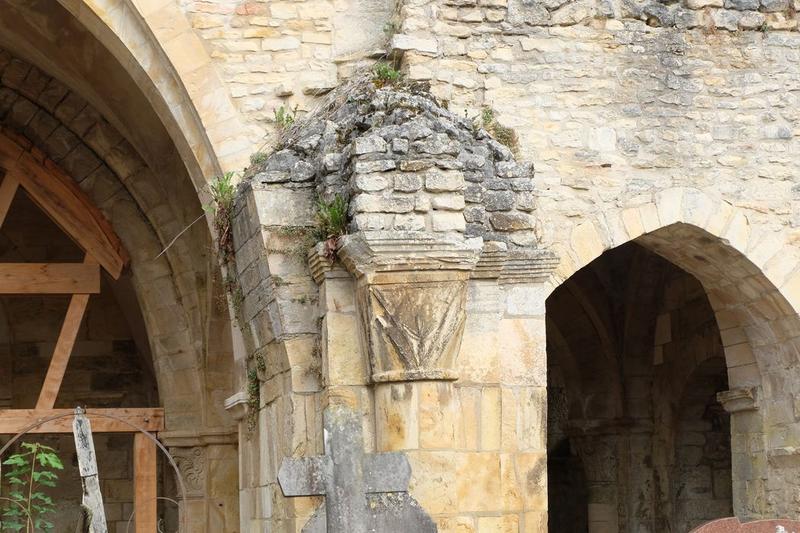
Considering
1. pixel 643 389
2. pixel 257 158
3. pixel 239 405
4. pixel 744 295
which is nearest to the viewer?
pixel 257 158

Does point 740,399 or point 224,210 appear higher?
point 224,210

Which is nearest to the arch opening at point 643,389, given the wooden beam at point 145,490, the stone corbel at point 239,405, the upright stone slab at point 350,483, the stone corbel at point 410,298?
→ the wooden beam at point 145,490

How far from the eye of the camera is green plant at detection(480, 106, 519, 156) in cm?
735

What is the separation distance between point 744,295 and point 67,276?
168 inches

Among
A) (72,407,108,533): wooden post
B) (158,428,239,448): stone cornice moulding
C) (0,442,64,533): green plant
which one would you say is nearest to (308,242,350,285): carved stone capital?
(72,407,108,533): wooden post

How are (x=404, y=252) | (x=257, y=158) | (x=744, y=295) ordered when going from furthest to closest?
(x=744, y=295) < (x=257, y=158) < (x=404, y=252)

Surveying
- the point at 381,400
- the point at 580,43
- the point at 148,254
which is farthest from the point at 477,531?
the point at 148,254

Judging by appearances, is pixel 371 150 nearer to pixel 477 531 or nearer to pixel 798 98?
pixel 477 531

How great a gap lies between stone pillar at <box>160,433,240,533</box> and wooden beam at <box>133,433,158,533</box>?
0.49ft

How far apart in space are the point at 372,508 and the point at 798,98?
412 cm

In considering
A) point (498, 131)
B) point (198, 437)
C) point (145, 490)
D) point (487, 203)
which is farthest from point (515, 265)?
point (145, 490)

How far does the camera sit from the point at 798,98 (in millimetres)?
7934

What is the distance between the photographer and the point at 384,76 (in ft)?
23.7

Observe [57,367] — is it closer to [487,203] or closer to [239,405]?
[239,405]
